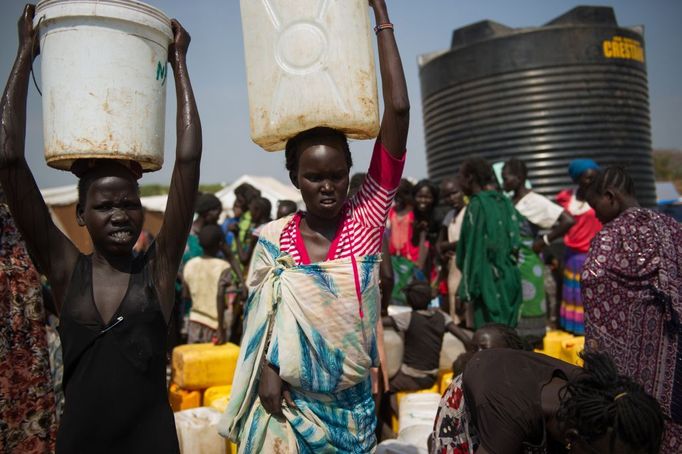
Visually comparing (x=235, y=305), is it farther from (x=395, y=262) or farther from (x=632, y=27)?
(x=632, y=27)

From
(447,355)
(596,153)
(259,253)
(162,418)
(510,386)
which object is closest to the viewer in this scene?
(162,418)

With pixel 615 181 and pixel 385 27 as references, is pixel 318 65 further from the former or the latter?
pixel 615 181

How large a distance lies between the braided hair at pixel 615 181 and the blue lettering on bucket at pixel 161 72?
250 cm

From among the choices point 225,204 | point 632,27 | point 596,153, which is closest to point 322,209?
point 596,153

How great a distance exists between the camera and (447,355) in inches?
176

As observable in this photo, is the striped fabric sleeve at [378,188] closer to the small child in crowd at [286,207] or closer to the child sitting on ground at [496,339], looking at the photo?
the child sitting on ground at [496,339]

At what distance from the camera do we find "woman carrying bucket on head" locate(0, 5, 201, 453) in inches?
62.6

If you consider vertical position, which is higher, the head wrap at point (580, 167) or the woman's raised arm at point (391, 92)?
the woman's raised arm at point (391, 92)

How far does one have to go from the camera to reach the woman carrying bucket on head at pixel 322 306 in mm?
1747

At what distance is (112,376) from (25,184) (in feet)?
2.07

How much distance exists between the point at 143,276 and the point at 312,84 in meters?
0.82

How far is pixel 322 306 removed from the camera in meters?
1.75

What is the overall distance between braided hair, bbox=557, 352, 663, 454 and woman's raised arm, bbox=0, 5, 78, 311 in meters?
1.67

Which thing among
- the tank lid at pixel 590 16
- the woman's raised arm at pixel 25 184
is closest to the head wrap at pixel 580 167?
the woman's raised arm at pixel 25 184
